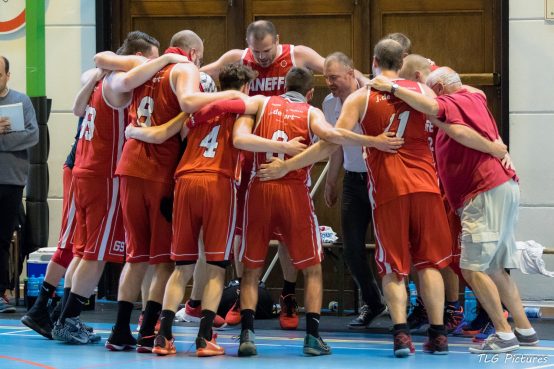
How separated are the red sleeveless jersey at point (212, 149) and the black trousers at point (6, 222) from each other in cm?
325

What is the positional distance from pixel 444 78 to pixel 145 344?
112 inches

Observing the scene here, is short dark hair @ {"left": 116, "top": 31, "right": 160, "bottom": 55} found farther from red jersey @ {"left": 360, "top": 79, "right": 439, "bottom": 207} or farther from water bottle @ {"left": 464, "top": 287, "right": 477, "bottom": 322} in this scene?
water bottle @ {"left": 464, "top": 287, "right": 477, "bottom": 322}

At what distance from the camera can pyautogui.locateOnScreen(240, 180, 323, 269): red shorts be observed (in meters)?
7.40

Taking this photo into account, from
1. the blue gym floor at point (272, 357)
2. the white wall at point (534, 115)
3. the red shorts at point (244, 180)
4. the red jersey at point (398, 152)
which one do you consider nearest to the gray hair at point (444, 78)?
the red jersey at point (398, 152)

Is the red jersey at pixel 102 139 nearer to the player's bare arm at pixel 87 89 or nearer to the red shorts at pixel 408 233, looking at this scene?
the player's bare arm at pixel 87 89

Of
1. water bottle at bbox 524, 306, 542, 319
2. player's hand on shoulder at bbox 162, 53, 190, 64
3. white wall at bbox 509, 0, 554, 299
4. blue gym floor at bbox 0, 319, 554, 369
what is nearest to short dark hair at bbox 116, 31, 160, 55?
player's hand on shoulder at bbox 162, 53, 190, 64

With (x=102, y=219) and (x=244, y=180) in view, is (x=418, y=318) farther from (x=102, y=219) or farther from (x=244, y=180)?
(x=102, y=219)

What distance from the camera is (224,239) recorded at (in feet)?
23.9

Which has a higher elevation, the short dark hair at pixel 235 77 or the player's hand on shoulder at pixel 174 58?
the player's hand on shoulder at pixel 174 58

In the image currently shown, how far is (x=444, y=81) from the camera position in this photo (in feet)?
25.5

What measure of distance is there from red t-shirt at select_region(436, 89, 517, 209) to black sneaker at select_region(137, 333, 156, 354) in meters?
2.37

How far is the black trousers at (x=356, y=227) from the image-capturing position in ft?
28.9

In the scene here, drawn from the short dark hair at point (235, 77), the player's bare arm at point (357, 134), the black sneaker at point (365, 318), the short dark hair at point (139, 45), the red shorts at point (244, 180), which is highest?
the short dark hair at point (139, 45)

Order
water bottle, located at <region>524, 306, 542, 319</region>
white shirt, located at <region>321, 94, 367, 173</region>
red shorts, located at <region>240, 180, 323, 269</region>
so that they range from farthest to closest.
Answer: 1. water bottle, located at <region>524, 306, 542, 319</region>
2. white shirt, located at <region>321, 94, 367, 173</region>
3. red shorts, located at <region>240, 180, 323, 269</region>
